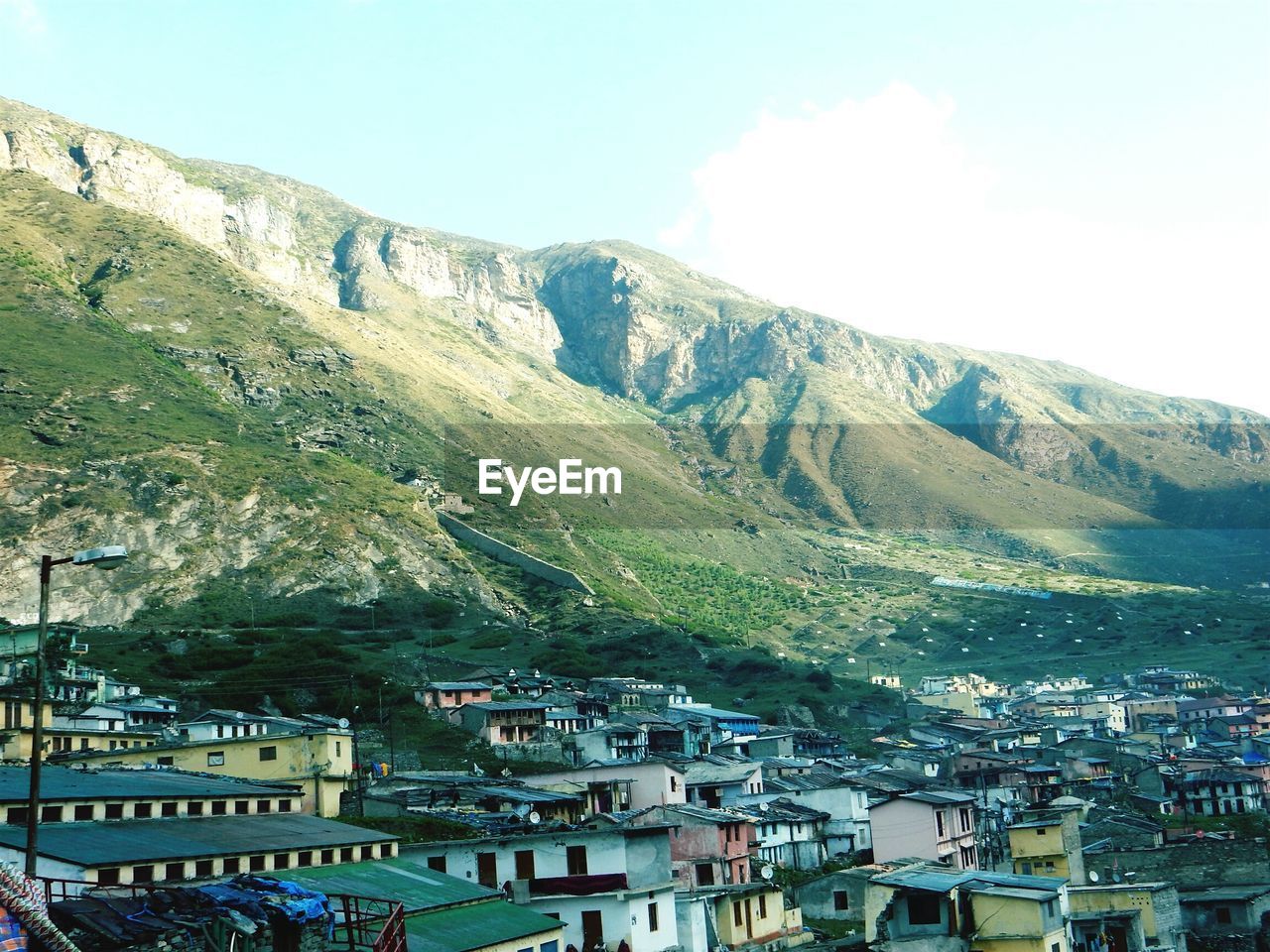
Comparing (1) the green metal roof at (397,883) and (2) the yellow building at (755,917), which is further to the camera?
(2) the yellow building at (755,917)

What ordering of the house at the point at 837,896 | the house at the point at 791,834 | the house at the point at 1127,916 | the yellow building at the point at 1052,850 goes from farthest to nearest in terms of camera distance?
the house at the point at 791,834, the yellow building at the point at 1052,850, the house at the point at 837,896, the house at the point at 1127,916

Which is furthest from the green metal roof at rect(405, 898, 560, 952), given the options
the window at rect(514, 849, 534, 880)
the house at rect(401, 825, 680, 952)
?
the window at rect(514, 849, 534, 880)

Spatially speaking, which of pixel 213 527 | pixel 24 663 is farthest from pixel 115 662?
pixel 213 527

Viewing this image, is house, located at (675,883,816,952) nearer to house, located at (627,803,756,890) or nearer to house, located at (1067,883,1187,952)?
house, located at (627,803,756,890)

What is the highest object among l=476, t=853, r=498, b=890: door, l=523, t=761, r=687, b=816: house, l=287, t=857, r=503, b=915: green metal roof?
l=287, t=857, r=503, b=915: green metal roof

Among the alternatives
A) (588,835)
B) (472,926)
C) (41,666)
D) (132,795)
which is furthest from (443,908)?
(41,666)

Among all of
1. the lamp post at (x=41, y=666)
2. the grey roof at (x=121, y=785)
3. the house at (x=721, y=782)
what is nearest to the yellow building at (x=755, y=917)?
the grey roof at (x=121, y=785)

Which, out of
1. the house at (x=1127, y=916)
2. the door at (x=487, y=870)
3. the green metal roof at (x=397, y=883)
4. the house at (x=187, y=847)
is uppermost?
the house at (x=187, y=847)

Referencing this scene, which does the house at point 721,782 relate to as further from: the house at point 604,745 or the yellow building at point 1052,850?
the yellow building at point 1052,850

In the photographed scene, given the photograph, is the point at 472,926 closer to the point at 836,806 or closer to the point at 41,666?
the point at 41,666
